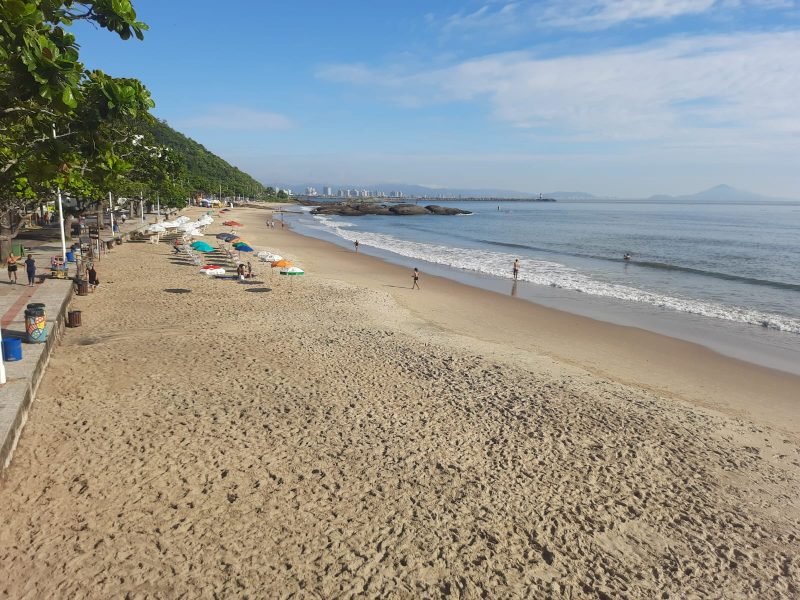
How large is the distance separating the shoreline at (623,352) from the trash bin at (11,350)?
10.8 meters

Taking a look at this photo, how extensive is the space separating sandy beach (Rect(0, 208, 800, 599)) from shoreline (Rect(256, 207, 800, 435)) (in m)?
0.11

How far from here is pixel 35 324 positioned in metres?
10.3

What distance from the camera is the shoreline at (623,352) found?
1117cm

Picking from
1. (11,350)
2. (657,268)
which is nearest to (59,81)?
(11,350)

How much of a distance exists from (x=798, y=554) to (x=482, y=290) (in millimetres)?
18051

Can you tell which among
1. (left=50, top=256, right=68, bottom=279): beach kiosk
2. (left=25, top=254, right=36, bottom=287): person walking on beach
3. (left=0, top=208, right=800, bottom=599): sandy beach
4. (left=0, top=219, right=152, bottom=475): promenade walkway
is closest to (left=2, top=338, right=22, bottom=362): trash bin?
(left=0, top=219, right=152, bottom=475): promenade walkway

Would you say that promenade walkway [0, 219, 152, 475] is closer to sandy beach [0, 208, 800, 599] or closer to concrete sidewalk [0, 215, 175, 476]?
concrete sidewalk [0, 215, 175, 476]

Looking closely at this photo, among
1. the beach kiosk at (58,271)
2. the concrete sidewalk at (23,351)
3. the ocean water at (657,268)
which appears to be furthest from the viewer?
the ocean water at (657,268)

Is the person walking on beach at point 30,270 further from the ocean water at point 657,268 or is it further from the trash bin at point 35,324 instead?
the ocean water at point 657,268

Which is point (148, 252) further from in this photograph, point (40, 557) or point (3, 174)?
point (40, 557)

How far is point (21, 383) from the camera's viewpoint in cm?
833

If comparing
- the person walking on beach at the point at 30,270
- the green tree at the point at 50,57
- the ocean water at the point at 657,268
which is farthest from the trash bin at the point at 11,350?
the ocean water at the point at 657,268

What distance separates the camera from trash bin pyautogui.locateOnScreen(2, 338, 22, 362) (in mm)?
9148

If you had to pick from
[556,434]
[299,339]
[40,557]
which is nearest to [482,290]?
[299,339]
